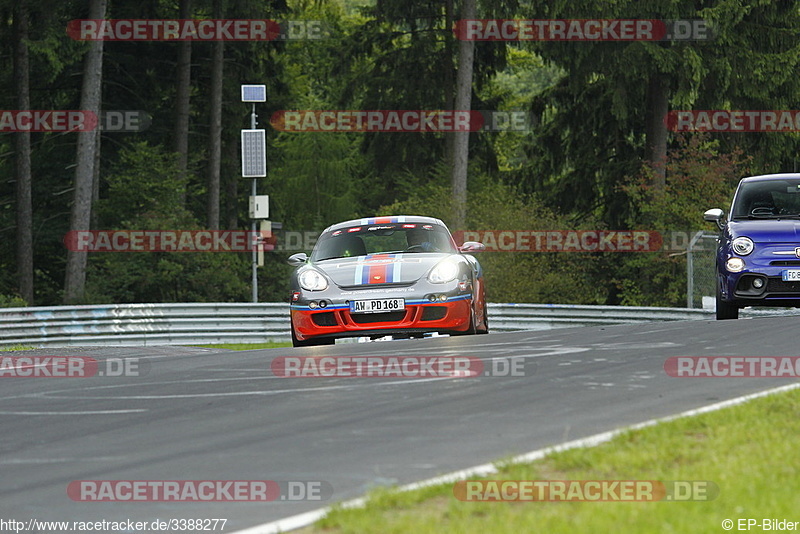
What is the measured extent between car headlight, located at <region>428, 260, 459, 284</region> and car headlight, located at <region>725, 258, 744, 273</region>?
12.2 feet

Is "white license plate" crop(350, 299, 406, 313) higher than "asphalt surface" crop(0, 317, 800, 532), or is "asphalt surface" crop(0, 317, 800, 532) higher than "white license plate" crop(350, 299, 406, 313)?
"white license plate" crop(350, 299, 406, 313)

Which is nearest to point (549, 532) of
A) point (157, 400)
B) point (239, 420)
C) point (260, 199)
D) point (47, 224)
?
point (239, 420)

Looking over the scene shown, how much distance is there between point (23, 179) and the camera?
4000 centimetres

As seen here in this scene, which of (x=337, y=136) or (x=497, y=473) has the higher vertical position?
(x=337, y=136)

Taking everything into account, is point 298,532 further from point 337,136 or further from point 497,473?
point 337,136

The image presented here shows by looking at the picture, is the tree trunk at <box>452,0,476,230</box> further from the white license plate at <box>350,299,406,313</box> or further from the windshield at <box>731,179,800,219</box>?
the white license plate at <box>350,299,406,313</box>

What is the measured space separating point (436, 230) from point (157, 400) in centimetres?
650

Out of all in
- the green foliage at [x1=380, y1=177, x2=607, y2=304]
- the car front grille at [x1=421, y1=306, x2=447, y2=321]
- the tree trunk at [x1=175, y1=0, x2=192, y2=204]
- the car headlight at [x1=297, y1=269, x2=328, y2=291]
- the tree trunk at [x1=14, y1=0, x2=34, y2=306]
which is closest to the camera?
the car front grille at [x1=421, y1=306, x2=447, y2=321]

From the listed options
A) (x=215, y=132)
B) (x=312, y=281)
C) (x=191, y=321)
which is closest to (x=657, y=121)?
(x=215, y=132)

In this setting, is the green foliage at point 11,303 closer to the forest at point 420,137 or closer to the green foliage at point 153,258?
the forest at point 420,137

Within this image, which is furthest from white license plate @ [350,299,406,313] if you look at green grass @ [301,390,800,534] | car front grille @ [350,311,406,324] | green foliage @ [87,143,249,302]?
green foliage @ [87,143,249,302]

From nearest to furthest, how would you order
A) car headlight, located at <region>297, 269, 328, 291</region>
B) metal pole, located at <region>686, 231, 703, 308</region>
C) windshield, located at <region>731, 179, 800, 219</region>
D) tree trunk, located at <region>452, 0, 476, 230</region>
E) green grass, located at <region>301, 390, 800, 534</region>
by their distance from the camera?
green grass, located at <region>301, 390, 800, 534</region>, car headlight, located at <region>297, 269, 328, 291</region>, windshield, located at <region>731, 179, 800, 219</region>, metal pole, located at <region>686, 231, 703, 308</region>, tree trunk, located at <region>452, 0, 476, 230</region>

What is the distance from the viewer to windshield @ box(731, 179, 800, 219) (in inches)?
647

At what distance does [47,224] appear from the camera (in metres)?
42.6
